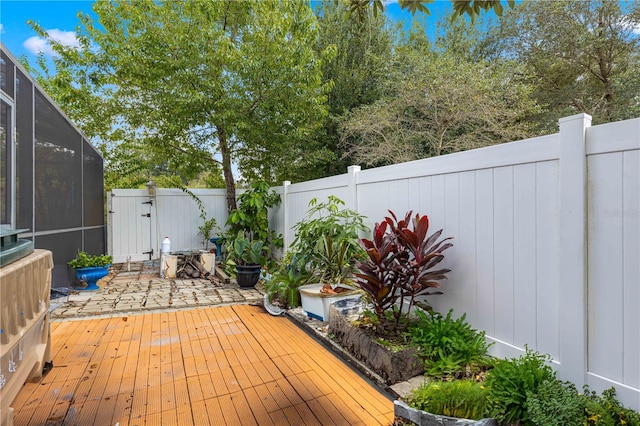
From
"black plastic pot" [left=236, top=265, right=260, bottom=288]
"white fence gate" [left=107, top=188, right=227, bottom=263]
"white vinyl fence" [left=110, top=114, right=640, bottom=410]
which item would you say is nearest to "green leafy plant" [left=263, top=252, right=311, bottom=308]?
"black plastic pot" [left=236, top=265, right=260, bottom=288]

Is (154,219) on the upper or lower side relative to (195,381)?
upper

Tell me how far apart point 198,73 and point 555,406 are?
7189 millimetres

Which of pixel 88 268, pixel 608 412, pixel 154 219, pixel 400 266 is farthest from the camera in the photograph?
pixel 154 219

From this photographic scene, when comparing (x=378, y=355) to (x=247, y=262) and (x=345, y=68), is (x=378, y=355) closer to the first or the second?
(x=247, y=262)

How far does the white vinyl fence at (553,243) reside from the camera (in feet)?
5.59

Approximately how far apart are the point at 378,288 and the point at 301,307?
1.63 metres

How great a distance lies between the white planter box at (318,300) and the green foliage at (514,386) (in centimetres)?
168

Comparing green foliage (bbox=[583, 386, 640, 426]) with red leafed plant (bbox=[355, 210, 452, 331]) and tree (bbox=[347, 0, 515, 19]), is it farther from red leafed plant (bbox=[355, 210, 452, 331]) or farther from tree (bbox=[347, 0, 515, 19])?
tree (bbox=[347, 0, 515, 19])

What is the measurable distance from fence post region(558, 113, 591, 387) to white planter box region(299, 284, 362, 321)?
1880 mm

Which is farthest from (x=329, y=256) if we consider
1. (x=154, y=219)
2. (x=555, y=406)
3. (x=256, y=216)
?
(x=154, y=219)

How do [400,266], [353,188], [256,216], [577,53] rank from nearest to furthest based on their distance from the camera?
1. [400,266]
2. [353,188]
3. [256,216]
4. [577,53]

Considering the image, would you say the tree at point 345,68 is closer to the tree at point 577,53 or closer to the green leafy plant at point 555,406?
the tree at point 577,53

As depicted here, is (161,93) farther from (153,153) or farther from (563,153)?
(563,153)

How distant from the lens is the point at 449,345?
236cm
